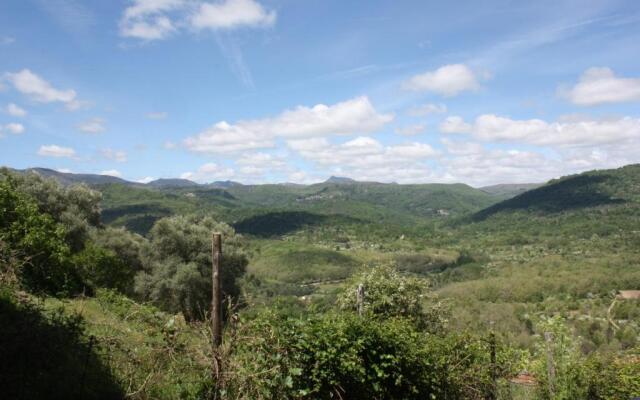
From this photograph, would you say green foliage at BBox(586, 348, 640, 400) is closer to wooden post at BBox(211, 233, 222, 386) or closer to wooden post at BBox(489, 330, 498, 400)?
wooden post at BBox(489, 330, 498, 400)

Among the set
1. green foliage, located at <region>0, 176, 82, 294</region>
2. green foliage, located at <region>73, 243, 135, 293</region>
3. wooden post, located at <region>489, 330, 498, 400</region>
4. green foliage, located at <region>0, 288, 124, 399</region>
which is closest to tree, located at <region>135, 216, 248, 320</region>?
green foliage, located at <region>73, 243, 135, 293</region>

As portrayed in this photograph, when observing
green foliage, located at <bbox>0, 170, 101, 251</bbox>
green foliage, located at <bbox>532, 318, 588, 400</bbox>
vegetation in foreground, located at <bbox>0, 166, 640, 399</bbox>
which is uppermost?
green foliage, located at <bbox>0, 170, 101, 251</bbox>

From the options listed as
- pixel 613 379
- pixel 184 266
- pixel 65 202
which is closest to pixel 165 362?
pixel 613 379

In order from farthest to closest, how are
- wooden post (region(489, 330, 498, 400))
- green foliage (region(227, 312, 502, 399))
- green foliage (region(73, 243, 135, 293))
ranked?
1. green foliage (region(73, 243, 135, 293))
2. wooden post (region(489, 330, 498, 400))
3. green foliage (region(227, 312, 502, 399))

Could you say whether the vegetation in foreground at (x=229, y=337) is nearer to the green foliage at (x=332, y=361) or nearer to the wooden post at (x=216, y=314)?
the green foliage at (x=332, y=361)

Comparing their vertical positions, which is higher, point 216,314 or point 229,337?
point 216,314

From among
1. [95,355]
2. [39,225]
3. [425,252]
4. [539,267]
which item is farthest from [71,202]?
[425,252]

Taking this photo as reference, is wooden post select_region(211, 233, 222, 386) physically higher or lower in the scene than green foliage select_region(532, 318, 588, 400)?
higher

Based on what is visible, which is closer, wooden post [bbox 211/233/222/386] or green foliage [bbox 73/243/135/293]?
wooden post [bbox 211/233/222/386]

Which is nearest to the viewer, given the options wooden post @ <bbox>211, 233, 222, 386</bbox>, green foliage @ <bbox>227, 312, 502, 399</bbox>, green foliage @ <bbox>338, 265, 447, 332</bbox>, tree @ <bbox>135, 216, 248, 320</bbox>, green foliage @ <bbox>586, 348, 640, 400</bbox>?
wooden post @ <bbox>211, 233, 222, 386</bbox>

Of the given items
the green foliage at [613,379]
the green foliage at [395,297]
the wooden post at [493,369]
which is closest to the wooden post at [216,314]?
the wooden post at [493,369]

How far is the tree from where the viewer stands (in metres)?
26.2

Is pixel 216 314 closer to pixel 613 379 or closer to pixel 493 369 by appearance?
pixel 493 369

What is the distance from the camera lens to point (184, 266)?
87.4 ft
